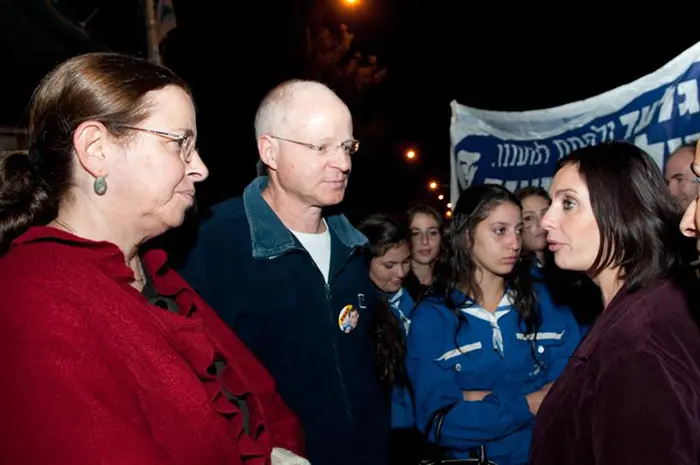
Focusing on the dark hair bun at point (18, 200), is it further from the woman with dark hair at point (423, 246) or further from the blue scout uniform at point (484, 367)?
the woman with dark hair at point (423, 246)

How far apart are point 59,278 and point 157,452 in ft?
1.56

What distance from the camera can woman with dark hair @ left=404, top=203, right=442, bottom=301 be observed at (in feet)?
18.8

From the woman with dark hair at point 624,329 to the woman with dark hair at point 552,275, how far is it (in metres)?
1.44

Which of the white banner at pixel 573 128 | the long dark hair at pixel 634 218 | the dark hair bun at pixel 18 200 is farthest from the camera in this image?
the white banner at pixel 573 128

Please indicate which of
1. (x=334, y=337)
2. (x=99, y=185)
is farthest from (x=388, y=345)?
(x=99, y=185)

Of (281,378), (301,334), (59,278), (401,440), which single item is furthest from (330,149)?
(401,440)

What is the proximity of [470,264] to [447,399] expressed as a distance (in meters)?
0.88

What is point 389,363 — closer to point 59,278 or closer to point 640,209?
point 640,209

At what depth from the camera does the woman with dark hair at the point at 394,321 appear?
11.1 ft

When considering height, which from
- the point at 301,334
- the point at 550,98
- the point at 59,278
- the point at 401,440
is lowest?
the point at 401,440

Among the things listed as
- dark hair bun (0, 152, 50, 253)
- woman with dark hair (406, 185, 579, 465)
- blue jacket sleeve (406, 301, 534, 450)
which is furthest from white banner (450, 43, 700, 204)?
dark hair bun (0, 152, 50, 253)

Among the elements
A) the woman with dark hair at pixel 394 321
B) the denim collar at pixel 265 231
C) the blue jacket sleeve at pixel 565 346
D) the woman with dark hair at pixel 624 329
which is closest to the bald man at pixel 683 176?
the blue jacket sleeve at pixel 565 346

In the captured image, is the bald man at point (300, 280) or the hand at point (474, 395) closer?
the bald man at point (300, 280)

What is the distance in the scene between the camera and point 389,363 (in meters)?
3.33
